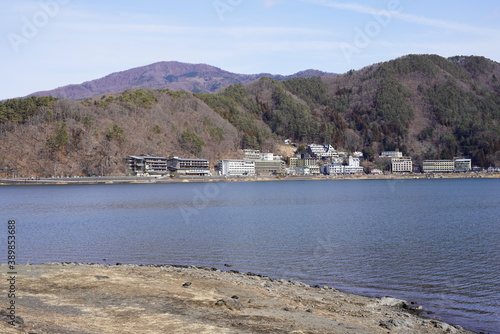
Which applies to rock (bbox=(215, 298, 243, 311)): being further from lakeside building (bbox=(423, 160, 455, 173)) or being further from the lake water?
lakeside building (bbox=(423, 160, 455, 173))

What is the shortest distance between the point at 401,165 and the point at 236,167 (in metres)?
69.0

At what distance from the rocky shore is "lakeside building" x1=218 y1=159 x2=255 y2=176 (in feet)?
466

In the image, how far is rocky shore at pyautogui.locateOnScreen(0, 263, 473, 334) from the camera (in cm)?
1241

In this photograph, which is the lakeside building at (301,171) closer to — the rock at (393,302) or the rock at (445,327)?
the rock at (393,302)

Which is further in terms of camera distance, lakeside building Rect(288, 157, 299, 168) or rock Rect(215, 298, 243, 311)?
lakeside building Rect(288, 157, 299, 168)

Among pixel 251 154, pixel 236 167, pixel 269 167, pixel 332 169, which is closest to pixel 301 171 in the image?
pixel 269 167

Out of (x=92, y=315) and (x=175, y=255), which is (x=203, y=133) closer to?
(x=175, y=255)

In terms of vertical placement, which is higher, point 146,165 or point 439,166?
point 146,165

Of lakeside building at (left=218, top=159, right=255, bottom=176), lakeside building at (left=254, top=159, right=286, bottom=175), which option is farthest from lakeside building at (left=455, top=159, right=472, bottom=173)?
lakeside building at (left=218, top=159, right=255, bottom=176)

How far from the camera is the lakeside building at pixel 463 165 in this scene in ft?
622

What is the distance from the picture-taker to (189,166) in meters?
152

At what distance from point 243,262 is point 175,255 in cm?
454

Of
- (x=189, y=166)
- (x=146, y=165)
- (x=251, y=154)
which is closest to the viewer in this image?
(x=146, y=165)

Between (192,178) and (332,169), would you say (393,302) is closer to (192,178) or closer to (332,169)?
(192,178)
